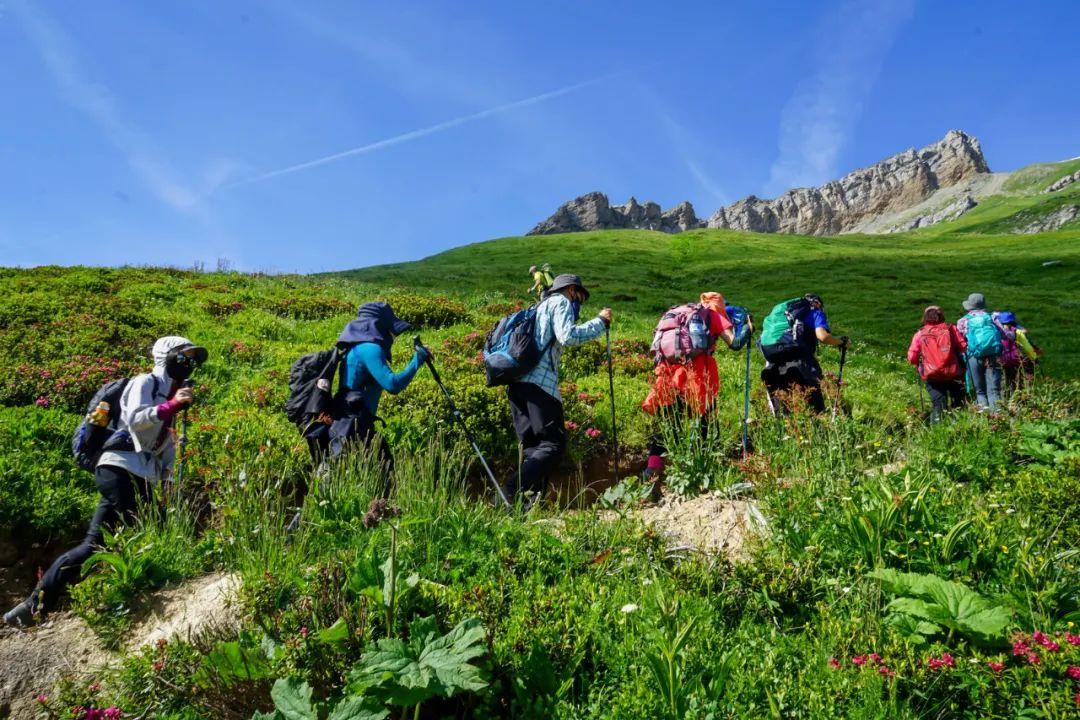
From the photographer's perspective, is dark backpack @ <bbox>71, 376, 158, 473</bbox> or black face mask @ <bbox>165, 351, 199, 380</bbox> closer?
dark backpack @ <bbox>71, 376, 158, 473</bbox>

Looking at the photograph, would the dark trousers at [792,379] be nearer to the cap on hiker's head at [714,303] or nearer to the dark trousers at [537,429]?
the cap on hiker's head at [714,303]

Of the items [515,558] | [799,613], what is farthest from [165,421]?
[799,613]

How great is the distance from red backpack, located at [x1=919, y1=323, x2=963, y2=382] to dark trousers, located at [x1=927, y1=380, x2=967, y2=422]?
14 centimetres

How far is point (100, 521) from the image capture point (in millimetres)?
5172

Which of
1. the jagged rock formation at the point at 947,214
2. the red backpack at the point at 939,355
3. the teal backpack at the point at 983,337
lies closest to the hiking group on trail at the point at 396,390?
the red backpack at the point at 939,355

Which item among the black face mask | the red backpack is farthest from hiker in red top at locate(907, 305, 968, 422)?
the black face mask

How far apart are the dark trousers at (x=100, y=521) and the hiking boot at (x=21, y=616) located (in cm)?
5

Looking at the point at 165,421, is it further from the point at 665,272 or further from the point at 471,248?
the point at 471,248

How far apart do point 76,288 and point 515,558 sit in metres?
18.5

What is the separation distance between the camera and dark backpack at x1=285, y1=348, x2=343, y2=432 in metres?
6.11

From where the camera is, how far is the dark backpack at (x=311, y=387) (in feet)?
20.0

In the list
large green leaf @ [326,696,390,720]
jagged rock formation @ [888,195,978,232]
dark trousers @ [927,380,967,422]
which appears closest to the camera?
large green leaf @ [326,696,390,720]

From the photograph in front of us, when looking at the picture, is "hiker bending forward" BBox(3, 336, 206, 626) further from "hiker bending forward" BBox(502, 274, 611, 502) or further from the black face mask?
"hiker bending forward" BBox(502, 274, 611, 502)

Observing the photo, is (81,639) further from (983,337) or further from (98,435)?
(983,337)
